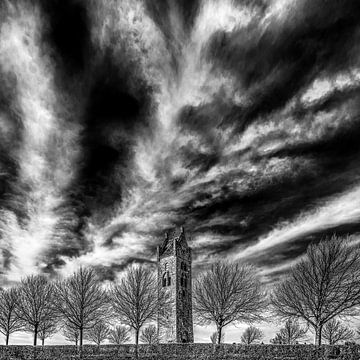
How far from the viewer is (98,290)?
49.5m

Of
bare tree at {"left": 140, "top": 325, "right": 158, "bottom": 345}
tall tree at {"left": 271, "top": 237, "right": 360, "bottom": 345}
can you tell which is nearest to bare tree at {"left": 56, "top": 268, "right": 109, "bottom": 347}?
tall tree at {"left": 271, "top": 237, "right": 360, "bottom": 345}

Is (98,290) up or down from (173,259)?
down

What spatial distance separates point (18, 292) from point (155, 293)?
23.6 metres

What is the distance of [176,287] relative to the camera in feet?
228

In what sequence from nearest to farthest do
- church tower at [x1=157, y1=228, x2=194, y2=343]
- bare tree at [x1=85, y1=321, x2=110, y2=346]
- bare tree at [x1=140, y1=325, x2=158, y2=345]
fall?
church tower at [x1=157, y1=228, x2=194, y2=343]
bare tree at [x1=85, y1=321, x2=110, y2=346]
bare tree at [x1=140, y1=325, x2=158, y2=345]

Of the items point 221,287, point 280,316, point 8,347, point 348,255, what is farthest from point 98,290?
point 348,255

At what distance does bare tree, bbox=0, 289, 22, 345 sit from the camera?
5591cm

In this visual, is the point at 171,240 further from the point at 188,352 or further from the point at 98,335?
the point at 188,352

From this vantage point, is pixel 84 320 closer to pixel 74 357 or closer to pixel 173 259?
pixel 74 357

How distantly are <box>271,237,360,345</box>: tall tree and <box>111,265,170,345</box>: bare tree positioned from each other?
2013 cm

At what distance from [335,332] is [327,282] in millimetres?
35750

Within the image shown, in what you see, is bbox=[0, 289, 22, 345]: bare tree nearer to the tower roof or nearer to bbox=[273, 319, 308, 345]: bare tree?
the tower roof

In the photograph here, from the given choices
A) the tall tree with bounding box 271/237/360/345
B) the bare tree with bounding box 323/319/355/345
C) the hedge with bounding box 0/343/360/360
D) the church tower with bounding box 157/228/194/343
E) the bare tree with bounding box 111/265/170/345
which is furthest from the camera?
the church tower with bounding box 157/228/194/343

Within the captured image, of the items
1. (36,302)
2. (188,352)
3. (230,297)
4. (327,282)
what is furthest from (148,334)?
(327,282)
